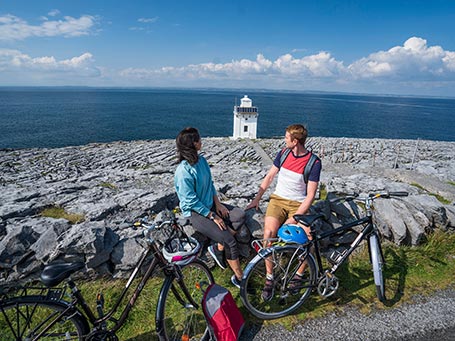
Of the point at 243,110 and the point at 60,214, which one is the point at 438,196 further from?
the point at 243,110

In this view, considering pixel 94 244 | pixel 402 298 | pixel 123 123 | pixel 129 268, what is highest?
pixel 94 244

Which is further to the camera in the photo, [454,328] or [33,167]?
[33,167]

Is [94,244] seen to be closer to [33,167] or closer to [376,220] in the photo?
[376,220]

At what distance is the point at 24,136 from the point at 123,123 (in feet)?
95.0

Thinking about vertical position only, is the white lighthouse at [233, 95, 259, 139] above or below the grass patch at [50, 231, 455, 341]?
below

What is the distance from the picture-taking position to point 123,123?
86250 millimetres

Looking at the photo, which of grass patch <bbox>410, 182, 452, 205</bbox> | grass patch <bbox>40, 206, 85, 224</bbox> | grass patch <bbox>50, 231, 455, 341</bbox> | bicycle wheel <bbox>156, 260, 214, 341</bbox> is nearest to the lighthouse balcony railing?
grass patch <bbox>410, 182, 452, 205</bbox>

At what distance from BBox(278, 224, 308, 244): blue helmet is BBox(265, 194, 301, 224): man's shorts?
61 cm

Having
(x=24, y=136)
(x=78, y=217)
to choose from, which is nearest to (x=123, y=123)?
(x=24, y=136)

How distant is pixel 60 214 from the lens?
268 inches

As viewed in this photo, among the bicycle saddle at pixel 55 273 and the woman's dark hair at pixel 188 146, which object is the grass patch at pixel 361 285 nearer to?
the bicycle saddle at pixel 55 273

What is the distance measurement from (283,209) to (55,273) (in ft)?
10.8

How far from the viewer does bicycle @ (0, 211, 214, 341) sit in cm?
274

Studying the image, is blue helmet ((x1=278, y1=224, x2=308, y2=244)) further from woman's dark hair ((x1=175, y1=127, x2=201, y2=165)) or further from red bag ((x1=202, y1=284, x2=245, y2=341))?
woman's dark hair ((x1=175, y1=127, x2=201, y2=165))
